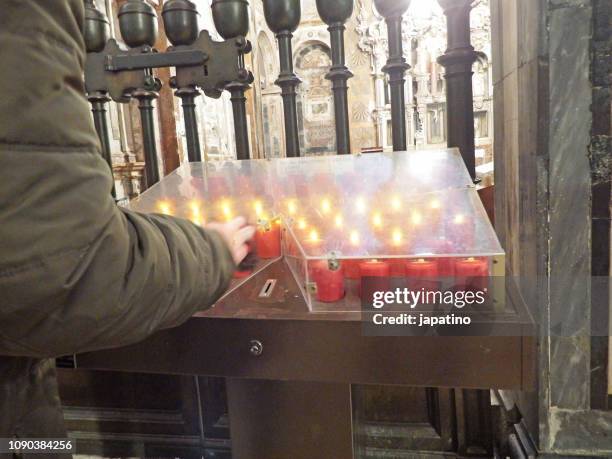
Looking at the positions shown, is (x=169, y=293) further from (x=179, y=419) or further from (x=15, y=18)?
(x=179, y=419)

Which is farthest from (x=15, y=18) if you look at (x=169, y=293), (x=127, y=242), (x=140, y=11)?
(x=140, y=11)

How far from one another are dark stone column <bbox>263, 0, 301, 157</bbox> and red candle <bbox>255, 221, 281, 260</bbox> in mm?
432

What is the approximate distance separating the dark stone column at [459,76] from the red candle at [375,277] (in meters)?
0.59

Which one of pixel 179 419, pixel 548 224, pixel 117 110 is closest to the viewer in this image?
pixel 548 224

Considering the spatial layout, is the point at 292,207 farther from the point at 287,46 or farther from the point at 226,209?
the point at 287,46

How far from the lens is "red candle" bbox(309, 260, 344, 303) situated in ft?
2.98

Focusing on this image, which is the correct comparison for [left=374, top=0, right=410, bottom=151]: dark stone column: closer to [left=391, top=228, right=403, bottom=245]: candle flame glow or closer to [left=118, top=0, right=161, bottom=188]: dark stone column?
[left=391, top=228, right=403, bottom=245]: candle flame glow

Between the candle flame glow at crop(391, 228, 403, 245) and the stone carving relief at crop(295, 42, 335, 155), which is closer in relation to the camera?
the candle flame glow at crop(391, 228, 403, 245)

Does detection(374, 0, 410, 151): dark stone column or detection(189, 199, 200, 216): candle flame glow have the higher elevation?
detection(374, 0, 410, 151): dark stone column

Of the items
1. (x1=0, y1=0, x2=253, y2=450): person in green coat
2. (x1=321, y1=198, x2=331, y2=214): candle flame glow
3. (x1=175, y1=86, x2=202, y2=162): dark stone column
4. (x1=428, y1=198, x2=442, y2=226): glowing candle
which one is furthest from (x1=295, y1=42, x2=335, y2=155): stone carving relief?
(x1=0, y1=0, x2=253, y2=450): person in green coat

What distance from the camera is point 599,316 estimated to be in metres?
1.09

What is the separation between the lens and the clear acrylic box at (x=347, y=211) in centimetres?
90

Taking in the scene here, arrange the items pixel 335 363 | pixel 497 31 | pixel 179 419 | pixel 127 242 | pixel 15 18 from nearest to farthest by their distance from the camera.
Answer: pixel 15 18 → pixel 127 242 → pixel 335 363 → pixel 497 31 → pixel 179 419

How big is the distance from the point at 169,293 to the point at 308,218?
50 cm
